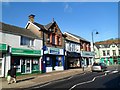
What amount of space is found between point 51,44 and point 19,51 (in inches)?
A: 296

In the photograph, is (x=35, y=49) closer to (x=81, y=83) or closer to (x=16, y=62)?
(x=16, y=62)

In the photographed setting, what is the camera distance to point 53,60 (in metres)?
30.6

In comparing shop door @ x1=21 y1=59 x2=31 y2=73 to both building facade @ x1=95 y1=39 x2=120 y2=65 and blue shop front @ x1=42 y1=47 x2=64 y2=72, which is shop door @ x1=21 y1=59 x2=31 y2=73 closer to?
blue shop front @ x1=42 y1=47 x2=64 y2=72

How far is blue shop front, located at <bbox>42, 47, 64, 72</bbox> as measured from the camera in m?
28.0

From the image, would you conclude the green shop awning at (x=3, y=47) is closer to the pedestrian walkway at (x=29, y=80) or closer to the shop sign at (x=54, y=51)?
the pedestrian walkway at (x=29, y=80)

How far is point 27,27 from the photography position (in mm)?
30734

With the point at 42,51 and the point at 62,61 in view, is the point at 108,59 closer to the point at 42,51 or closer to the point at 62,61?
the point at 62,61

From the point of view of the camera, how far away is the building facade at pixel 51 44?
28016 millimetres

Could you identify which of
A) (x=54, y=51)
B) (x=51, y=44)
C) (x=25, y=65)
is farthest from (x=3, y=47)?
(x=54, y=51)

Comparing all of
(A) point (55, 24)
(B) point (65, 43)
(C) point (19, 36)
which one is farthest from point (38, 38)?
(B) point (65, 43)

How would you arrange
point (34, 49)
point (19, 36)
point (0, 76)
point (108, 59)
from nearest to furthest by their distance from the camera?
point (0, 76)
point (19, 36)
point (34, 49)
point (108, 59)

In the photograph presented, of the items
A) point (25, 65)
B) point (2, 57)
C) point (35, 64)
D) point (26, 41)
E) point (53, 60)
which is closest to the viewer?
point (2, 57)

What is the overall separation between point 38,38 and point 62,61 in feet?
25.1

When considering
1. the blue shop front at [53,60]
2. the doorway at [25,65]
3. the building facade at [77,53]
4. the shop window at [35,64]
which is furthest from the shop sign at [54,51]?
the doorway at [25,65]
